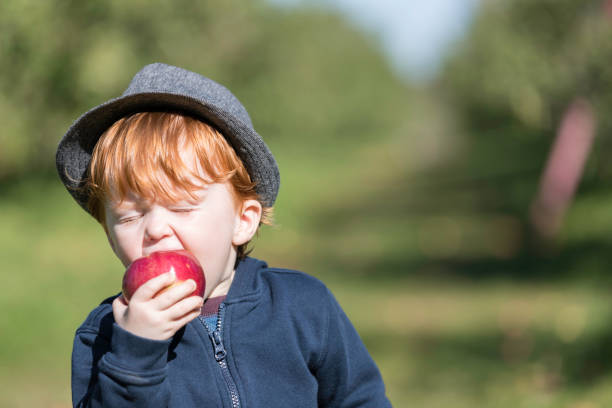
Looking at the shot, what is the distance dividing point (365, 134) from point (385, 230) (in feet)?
82.0

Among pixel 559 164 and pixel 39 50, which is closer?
pixel 39 50

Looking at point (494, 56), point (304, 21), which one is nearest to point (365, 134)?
point (304, 21)

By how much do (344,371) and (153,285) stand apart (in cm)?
65

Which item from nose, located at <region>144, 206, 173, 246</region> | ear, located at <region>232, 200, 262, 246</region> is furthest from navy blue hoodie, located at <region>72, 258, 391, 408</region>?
nose, located at <region>144, 206, 173, 246</region>

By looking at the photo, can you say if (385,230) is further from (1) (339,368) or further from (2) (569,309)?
(1) (339,368)

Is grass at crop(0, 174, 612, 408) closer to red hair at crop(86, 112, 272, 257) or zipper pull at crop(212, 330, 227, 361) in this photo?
zipper pull at crop(212, 330, 227, 361)

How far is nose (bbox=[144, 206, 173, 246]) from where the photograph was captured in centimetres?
189

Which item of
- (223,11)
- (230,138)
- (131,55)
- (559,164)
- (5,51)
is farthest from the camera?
(223,11)

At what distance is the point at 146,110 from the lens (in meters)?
2.05

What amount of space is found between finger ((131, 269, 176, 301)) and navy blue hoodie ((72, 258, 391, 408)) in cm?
10

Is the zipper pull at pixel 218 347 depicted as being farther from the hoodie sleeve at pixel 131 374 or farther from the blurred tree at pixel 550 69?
the blurred tree at pixel 550 69

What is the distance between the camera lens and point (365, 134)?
3747 cm

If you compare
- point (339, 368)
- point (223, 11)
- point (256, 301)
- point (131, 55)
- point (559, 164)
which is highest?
point (223, 11)

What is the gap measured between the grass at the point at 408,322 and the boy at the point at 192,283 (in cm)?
275
